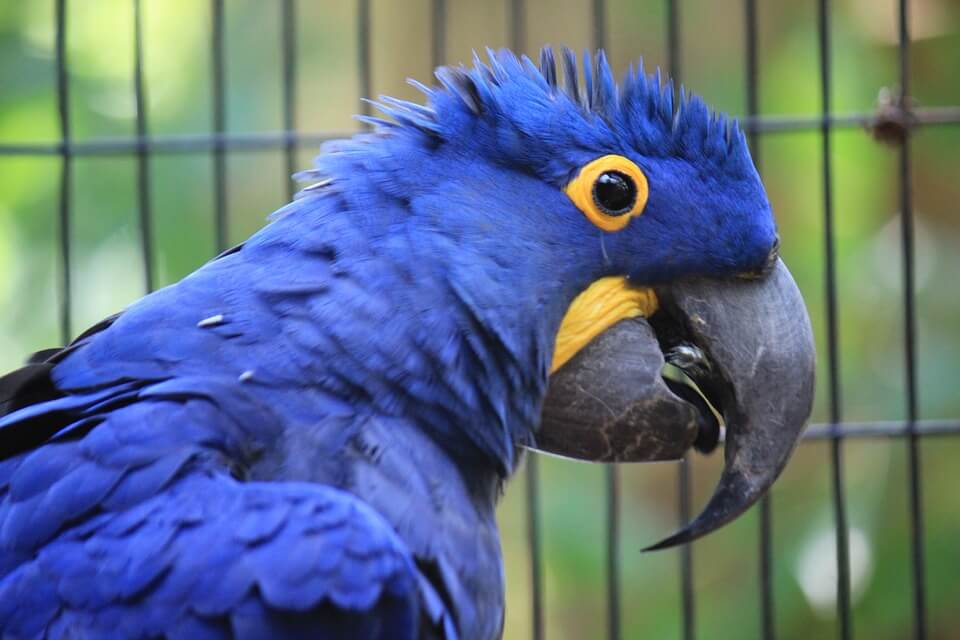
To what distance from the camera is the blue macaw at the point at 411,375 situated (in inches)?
41.0

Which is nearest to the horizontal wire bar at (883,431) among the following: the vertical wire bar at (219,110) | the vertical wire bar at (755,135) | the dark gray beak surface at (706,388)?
the vertical wire bar at (755,135)

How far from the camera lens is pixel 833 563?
317 cm

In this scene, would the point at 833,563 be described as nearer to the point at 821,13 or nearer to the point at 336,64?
the point at 821,13

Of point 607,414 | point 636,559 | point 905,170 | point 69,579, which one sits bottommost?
point 636,559

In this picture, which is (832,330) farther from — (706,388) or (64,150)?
(64,150)

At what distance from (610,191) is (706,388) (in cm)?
25

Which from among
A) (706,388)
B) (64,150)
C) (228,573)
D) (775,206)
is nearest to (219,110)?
(64,150)

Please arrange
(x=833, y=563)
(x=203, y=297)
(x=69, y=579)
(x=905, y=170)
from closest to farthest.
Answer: (x=69, y=579), (x=203, y=297), (x=905, y=170), (x=833, y=563)

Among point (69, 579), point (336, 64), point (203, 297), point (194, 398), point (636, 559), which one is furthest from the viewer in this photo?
point (336, 64)

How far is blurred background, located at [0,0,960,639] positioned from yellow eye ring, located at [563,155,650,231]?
1.89 metres

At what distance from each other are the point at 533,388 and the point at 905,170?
1.25m

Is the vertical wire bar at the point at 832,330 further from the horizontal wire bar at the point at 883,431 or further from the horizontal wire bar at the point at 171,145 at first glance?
the horizontal wire bar at the point at 171,145

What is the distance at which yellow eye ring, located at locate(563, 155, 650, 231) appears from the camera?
129cm

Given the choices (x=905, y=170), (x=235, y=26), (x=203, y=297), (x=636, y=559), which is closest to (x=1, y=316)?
(x=235, y=26)
